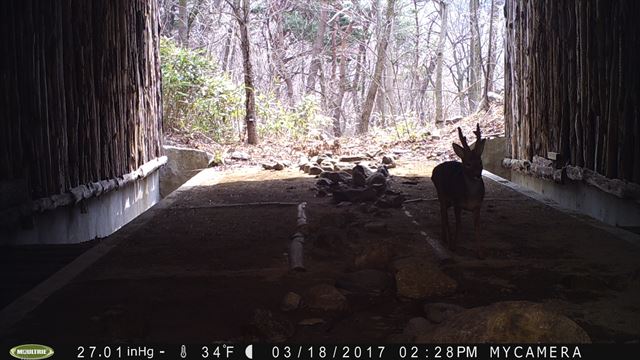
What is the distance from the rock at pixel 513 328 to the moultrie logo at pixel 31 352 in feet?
5.62

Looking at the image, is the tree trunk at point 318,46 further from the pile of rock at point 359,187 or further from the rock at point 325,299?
the rock at point 325,299

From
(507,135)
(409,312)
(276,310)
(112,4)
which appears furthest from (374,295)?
(507,135)

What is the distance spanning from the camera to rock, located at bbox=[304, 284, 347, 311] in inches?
152

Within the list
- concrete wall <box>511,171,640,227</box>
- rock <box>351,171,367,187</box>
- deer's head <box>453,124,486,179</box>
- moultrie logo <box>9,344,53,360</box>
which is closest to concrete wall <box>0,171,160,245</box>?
moultrie logo <box>9,344,53,360</box>

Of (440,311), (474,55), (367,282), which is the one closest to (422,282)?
(367,282)

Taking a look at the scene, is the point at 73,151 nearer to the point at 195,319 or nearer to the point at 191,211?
the point at 191,211

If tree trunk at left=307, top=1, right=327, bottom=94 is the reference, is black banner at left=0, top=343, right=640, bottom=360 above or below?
below

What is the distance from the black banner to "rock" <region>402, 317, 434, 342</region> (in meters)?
0.21

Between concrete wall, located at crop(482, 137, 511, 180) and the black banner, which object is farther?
concrete wall, located at crop(482, 137, 511, 180)

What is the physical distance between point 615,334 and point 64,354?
2.61 m

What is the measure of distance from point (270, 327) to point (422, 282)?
1129mm

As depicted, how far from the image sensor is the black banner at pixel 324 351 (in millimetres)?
2840

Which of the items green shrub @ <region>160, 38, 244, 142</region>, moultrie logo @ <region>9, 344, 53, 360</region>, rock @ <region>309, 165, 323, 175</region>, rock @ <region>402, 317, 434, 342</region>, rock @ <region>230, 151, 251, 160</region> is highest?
green shrub @ <region>160, 38, 244, 142</region>

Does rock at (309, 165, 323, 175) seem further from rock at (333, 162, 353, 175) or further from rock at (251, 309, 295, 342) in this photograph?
rock at (251, 309, 295, 342)
